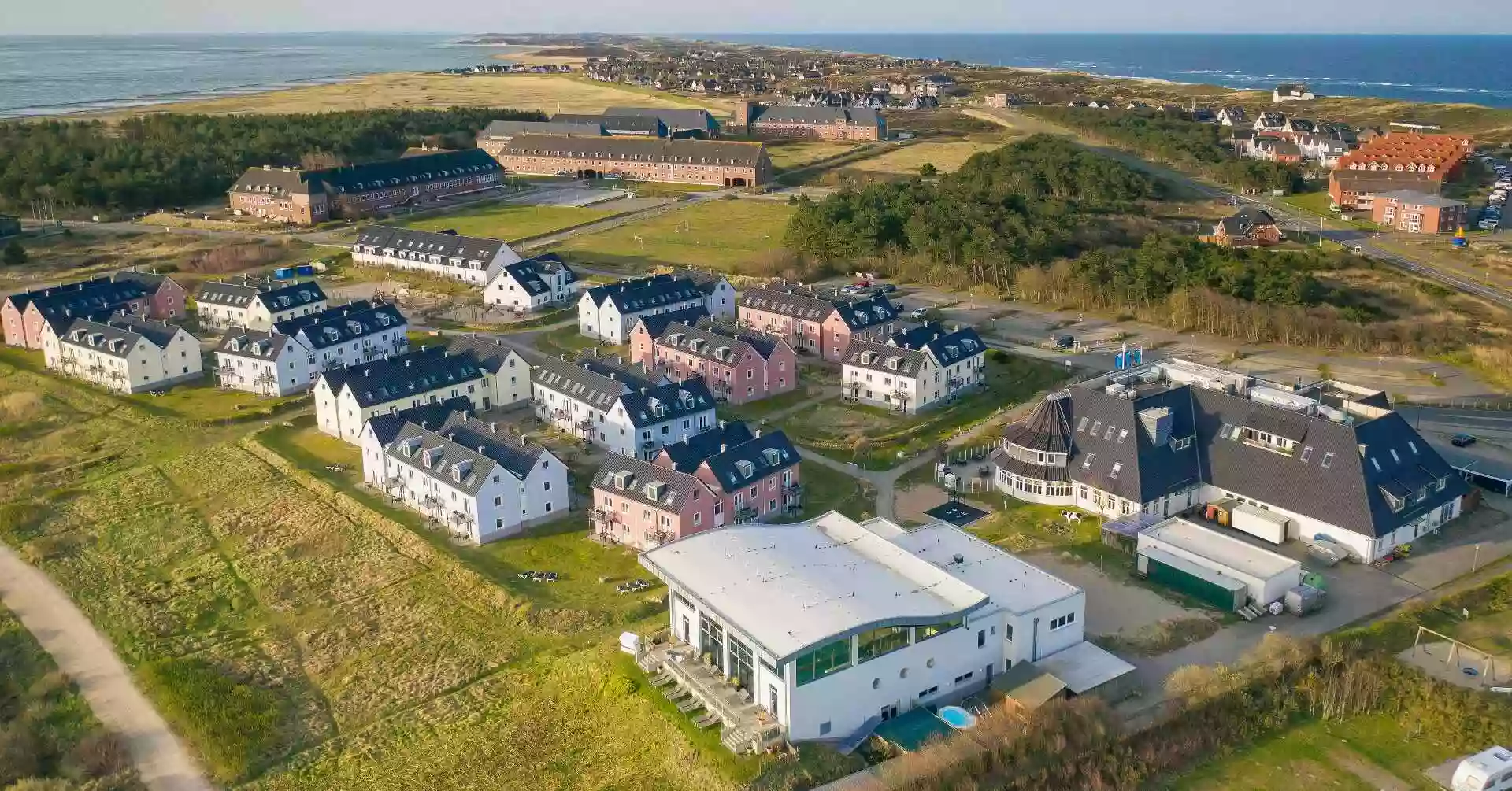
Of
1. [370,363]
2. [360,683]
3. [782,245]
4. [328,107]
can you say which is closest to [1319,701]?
[360,683]

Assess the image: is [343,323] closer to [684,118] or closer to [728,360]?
[728,360]

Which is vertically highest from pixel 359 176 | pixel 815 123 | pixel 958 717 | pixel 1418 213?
pixel 815 123

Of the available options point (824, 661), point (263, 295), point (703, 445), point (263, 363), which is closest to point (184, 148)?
point (263, 295)

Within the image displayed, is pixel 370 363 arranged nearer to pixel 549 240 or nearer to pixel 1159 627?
pixel 1159 627

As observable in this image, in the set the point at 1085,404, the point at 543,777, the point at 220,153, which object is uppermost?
the point at 220,153

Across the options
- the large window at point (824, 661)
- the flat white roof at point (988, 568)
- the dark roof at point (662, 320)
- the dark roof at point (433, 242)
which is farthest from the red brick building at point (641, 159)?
the large window at point (824, 661)

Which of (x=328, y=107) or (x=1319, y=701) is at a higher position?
(x=328, y=107)

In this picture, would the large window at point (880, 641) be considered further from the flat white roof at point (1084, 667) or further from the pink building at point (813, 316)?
the pink building at point (813, 316)
